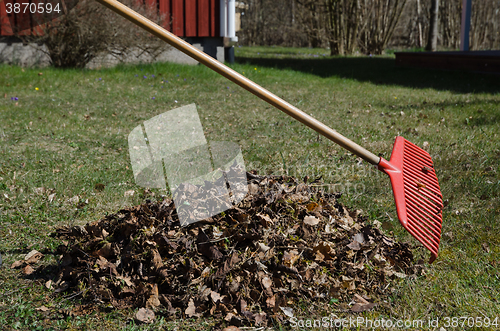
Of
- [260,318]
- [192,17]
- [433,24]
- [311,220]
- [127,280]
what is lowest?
[260,318]

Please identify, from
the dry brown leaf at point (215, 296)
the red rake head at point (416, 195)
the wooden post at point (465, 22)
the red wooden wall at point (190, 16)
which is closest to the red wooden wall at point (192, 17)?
the red wooden wall at point (190, 16)

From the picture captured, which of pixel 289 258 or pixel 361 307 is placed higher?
pixel 289 258

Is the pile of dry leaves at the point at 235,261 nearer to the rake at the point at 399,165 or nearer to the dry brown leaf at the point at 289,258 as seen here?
the dry brown leaf at the point at 289,258

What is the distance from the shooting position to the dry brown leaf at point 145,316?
2.15 m

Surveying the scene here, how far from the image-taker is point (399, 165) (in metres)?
2.73

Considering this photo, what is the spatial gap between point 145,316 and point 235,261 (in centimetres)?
52

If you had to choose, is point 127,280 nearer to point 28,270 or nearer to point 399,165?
point 28,270

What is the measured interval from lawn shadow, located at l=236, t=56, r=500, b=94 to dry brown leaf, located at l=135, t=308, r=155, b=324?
25.6 ft

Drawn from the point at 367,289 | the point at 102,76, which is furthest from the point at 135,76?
the point at 367,289

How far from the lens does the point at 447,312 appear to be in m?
2.18

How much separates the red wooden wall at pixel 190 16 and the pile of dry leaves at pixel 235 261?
8479mm

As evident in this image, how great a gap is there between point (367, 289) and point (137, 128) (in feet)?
13.2

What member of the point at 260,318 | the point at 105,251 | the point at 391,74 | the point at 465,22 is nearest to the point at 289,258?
the point at 260,318

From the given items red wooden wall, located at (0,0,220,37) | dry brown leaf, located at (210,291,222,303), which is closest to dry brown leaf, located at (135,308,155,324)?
dry brown leaf, located at (210,291,222,303)
